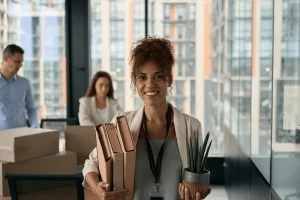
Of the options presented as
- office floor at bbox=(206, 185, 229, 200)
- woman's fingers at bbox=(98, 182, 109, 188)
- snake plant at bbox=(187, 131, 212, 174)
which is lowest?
office floor at bbox=(206, 185, 229, 200)

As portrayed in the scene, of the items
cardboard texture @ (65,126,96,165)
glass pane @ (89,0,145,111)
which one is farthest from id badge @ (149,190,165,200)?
glass pane @ (89,0,145,111)

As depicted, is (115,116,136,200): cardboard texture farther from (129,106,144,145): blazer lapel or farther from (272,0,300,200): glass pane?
(272,0,300,200): glass pane

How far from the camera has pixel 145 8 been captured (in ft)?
18.4

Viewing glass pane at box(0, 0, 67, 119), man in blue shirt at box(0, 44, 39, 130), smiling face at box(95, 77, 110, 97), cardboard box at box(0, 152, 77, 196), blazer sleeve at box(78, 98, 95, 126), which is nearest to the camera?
cardboard box at box(0, 152, 77, 196)

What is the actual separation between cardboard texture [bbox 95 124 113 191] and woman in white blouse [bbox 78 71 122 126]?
9.35 feet

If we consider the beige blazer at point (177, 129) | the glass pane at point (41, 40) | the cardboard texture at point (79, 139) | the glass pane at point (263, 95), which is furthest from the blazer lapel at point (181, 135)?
the glass pane at point (41, 40)

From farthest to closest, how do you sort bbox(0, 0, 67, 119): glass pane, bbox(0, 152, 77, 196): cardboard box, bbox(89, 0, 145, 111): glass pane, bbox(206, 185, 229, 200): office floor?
bbox(89, 0, 145, 111): glass pane, bbox(0, 0, 67, 119): glass pane, bbox(206, 185, 229, 200): office floor, bbox(0, 152, 77, 196): cardboard box

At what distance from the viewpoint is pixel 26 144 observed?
2514mm

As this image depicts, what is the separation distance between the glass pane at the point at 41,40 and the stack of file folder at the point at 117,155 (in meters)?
4.39

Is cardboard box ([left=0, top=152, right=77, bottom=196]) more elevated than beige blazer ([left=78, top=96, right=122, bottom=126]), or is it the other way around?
beige blazer ([left=78, top=96, right=122, bottom=126])

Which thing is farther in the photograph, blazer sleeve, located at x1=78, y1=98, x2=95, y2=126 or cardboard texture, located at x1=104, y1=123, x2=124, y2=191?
blazer sleeve, located at x1=78, y1=98, x2=95, y2=126

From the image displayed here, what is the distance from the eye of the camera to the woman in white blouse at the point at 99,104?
4.33m

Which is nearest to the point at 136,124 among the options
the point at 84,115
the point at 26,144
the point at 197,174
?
the point at 197,174

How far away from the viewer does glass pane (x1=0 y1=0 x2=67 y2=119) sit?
18.3ft
